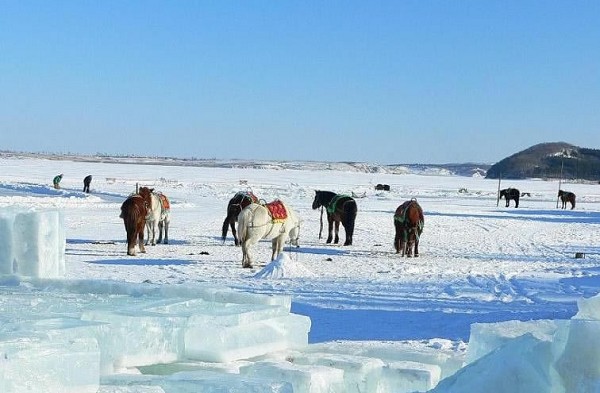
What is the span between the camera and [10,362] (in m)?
4.54

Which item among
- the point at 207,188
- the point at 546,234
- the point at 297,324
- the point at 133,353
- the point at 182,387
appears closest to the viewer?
the point at 182,387

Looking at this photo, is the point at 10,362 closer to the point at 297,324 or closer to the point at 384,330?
the point at 297,324

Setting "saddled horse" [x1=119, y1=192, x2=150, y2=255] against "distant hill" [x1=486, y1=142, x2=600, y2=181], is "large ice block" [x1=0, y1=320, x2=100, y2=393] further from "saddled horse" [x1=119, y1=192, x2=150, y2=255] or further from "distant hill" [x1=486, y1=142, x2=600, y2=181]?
"distant hill" [x1=486, y1=142, x2=600, y2=181]

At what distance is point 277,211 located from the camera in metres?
15.7

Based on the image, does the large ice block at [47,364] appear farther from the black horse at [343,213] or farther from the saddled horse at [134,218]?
the black horse at [343,213]

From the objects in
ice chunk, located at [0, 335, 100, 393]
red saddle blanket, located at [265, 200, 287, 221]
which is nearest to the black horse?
red saddle blanket, located at [265, 200, 287, 221]

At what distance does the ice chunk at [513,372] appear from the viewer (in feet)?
14.5

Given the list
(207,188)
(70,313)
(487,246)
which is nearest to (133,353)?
(70,313)

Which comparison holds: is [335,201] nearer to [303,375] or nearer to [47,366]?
[303,375]

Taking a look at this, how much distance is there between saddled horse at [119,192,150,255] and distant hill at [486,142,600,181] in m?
114

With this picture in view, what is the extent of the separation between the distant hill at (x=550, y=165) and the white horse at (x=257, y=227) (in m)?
115

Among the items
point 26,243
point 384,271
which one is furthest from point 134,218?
point 26,243

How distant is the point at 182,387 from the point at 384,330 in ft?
15.3

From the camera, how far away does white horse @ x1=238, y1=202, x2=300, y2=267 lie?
15.0 m
